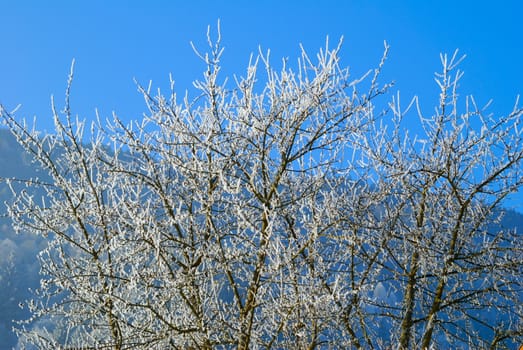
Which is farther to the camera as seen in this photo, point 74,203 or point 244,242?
point 74,203

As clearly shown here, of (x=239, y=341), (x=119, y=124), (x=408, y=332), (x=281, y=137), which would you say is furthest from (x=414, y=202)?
(x=119, y=124)

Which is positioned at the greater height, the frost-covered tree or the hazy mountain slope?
the hazy mountain slope

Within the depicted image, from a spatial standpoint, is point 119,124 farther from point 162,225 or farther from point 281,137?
point 281,137

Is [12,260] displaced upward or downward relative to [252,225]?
upward

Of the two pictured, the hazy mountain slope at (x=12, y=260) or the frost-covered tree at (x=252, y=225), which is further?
the hazy mountain slope at (x=12, y=260)

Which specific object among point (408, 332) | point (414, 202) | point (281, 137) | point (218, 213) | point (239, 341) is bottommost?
point (239, 341)

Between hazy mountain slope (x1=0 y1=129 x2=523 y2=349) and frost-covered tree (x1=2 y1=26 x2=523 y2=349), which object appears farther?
hazy mountain slope (x1=0 y1=129 x2=523 y2=349)

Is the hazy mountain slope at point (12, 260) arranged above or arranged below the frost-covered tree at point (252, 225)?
above

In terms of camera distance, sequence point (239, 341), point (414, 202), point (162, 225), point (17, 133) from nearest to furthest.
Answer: point (239, 341) → point (162, 225) → point (17, 133) → point (414, 202)

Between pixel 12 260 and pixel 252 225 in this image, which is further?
pixel 12 260

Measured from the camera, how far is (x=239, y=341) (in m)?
4.93

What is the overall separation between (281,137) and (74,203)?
236cm

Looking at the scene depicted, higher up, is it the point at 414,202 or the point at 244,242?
the point at 414,202

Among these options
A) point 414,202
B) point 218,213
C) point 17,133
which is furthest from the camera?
point 414,202
